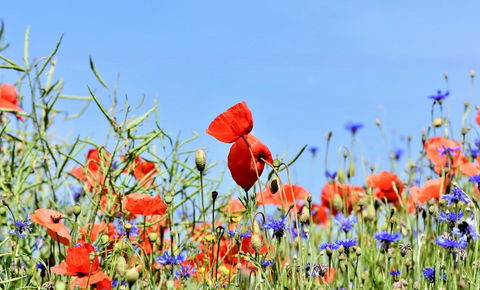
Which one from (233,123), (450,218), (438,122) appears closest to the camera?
(233,123)

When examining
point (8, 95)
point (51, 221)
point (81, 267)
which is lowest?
point (81, 267)

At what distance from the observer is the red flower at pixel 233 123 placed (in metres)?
1.23

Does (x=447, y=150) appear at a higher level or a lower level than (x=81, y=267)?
higher

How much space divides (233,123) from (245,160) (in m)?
0.11

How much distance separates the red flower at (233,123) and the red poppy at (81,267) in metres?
0.40

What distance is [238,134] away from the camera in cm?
126

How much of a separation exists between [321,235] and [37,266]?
1454 mm

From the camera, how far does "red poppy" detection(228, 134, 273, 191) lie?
4.25 ft

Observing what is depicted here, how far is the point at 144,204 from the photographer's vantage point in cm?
138

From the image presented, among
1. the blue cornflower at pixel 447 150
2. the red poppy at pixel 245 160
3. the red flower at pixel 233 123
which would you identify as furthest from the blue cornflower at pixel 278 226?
the blue cornflower at pixel 447 150

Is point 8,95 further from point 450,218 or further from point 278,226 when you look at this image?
point 450,218

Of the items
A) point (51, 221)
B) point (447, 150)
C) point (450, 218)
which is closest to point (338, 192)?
point (447, 150)

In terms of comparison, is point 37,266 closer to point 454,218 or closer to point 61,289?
point 61,289

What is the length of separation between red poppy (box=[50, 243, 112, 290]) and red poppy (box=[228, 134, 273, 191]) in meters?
Answer: 0.38
